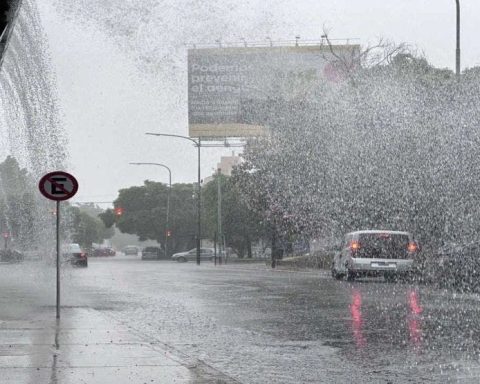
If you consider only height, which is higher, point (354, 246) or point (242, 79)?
point (242, 79)

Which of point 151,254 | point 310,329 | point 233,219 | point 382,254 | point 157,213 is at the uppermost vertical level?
point 157,213

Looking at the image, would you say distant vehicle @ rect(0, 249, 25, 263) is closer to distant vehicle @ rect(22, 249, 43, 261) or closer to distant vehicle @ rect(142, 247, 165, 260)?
distant vehicle @ rect(22, 249, 43, 261)

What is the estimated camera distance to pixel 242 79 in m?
52.4

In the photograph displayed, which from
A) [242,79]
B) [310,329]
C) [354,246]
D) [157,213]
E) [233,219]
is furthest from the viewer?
[157,213]

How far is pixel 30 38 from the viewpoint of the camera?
57.3 feet

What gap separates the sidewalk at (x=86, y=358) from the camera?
8547mm

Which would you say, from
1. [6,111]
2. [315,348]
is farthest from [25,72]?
[315,348]

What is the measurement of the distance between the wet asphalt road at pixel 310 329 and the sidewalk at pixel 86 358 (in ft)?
1.18

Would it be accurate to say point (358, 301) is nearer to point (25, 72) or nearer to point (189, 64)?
point (25, 72)

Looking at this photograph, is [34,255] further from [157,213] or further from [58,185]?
[157,213]

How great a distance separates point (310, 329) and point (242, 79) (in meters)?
39.8

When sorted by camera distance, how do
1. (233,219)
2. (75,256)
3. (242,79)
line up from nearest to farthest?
(75,256) → (242,79) → (233,219)

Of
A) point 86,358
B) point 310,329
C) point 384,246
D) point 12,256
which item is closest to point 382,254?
point 384,246

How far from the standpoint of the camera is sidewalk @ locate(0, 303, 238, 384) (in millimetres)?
8547
